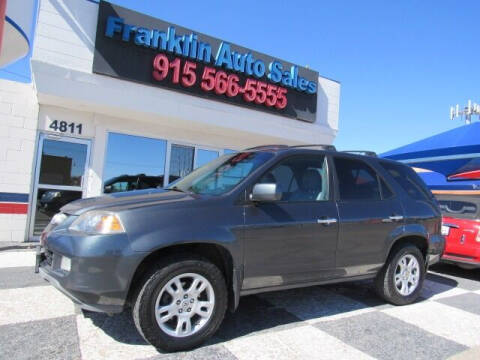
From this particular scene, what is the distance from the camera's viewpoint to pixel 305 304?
178 inches

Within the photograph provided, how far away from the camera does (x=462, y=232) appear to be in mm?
6391

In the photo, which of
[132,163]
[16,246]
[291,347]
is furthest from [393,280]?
[16,246]

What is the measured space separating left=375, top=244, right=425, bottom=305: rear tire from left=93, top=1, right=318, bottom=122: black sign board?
6167 millimetres

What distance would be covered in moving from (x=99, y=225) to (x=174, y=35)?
23.1 ft

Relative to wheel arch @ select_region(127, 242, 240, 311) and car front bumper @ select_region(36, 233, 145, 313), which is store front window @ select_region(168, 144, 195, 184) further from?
car front bumper @ select_region(36, 233, 145, 313)

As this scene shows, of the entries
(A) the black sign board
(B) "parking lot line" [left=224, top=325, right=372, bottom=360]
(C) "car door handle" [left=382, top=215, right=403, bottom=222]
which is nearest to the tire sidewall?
(C) "car door handle" [left=382, top=215, right=403, bottom=222]

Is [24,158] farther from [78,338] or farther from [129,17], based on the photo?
[78,338]

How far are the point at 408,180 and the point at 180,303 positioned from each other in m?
3.45

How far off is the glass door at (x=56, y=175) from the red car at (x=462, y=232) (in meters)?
7.38

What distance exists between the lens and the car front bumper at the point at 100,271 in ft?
9.47

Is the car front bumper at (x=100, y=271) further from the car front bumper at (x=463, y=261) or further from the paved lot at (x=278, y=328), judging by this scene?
the car front bumper at (x=463, y=261)

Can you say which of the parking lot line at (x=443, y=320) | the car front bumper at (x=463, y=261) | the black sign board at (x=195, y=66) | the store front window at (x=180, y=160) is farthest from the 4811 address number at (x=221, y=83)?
the parking lot line at (x=443, y=320)

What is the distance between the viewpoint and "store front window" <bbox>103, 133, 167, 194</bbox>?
884 centimetres

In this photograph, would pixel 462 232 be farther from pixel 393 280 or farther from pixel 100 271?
pixel 100 271
